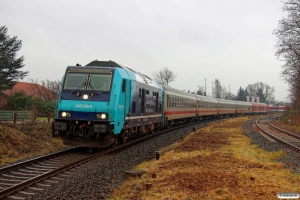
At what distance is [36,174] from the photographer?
8.70 metres

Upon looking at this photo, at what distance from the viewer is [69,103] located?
1226cm

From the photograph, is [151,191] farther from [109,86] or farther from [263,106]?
[263,106]

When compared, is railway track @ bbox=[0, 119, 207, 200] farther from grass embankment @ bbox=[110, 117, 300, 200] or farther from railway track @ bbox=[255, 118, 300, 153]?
railway track @ bbox=[255, 118, 300, 153]

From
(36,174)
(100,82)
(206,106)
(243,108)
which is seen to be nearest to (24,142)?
(100,82)

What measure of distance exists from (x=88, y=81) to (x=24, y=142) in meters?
4.35

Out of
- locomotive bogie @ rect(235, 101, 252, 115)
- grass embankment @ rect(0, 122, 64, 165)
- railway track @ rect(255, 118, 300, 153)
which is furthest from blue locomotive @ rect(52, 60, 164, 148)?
locomotive bogie @ rect(235, 101, 252, 115)

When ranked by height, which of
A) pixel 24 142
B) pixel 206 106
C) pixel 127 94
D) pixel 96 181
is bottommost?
pixel 96 181

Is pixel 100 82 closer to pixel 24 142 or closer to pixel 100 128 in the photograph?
pixel 100 128

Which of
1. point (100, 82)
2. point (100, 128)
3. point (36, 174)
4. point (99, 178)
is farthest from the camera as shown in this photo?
point (100, 82)

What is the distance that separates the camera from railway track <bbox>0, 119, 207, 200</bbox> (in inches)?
272

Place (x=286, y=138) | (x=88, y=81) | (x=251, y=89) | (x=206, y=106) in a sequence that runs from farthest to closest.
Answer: (x=251, y=89), (x=206, y=106), (x=286, y=138), (x=88, y=81)

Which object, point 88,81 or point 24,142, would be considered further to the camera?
point 24,142

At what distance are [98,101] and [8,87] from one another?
29550mm

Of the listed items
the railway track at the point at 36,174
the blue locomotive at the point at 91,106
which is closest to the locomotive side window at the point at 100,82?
the blue locomotive at the point at 91,106
